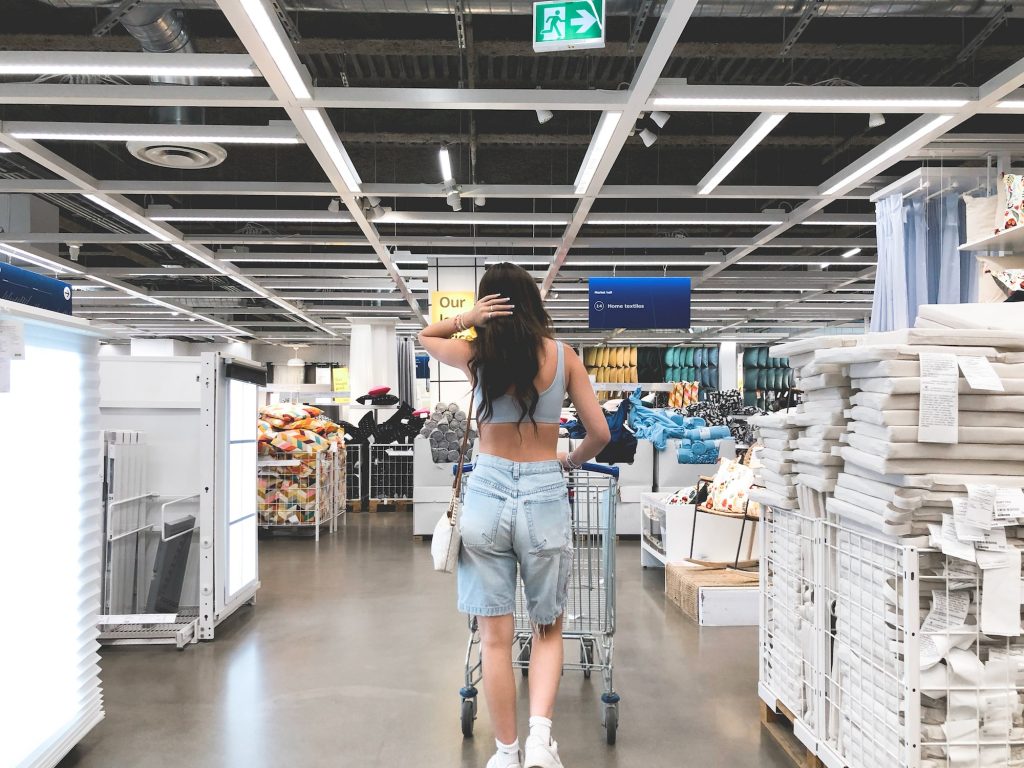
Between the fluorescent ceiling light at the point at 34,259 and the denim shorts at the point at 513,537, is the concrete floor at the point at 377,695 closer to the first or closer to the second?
the denim shorts at the point at 513,537

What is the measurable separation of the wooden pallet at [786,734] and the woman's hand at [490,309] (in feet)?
6.05

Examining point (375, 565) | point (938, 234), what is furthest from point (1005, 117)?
point (375, 565)

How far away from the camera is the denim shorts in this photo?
7.54 ft

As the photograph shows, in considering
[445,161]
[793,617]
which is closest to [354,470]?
[445,161]

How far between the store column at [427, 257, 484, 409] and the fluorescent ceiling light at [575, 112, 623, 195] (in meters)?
3.69

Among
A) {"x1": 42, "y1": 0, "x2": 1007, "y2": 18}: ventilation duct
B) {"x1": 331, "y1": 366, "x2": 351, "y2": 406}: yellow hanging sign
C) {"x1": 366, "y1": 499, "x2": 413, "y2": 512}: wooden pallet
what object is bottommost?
{"x1": 366, "y1": 499, "x2": 413, "y2": 512}: wooden pallet

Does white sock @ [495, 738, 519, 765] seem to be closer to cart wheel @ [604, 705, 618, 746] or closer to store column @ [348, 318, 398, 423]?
cart wheel @ [604, 705, 618, 746]

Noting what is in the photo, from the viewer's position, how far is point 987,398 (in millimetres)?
2178

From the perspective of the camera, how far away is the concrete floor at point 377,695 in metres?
2.98

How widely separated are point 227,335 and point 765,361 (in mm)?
15770

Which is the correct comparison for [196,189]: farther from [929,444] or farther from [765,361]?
[765,361]

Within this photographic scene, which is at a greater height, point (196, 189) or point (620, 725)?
point (196, 189)

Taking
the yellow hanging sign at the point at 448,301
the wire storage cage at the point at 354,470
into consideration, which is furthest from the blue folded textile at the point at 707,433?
the wire storage cage at the point at 354,470

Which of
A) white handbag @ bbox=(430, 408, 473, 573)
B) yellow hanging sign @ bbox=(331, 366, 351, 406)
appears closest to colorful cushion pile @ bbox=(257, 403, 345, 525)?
white handbag @ bbox=(430, 408, 473, 573)
